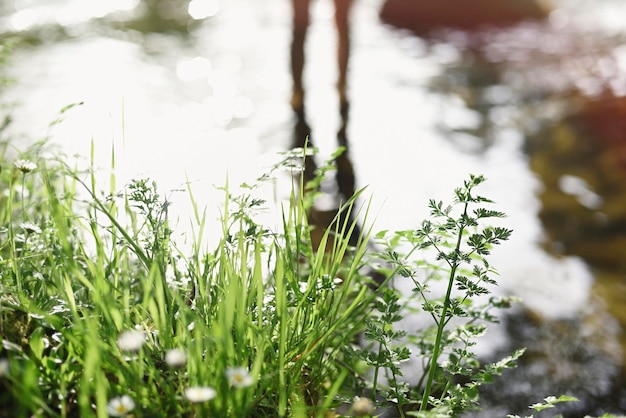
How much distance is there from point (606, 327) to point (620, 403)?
368 mm

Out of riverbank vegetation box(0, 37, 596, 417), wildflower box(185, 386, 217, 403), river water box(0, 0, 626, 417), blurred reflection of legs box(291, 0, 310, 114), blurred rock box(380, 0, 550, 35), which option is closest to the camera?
wildflower box(185, 386, 217, 403)

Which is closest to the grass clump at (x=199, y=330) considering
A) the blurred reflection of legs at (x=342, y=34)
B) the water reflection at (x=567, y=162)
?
the water reflection at (x=567, y=162)

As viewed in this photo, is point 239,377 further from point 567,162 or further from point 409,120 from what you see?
point 409,120

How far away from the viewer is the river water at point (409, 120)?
248cm

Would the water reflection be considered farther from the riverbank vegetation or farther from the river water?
the riverbank vegetation

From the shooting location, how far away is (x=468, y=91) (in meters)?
4.07

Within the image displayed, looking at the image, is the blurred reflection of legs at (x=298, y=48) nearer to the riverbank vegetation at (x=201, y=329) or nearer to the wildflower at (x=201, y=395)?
the riverbank vegetation at (x=201, y=329)

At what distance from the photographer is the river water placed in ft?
8.14

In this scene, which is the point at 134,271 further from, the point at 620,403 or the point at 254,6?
the point at 254,6

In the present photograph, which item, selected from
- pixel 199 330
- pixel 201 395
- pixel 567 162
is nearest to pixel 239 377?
pixel 201 395

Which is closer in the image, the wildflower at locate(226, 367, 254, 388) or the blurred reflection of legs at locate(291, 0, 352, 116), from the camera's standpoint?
the wildflower at locate(226, 367, 254, 388)

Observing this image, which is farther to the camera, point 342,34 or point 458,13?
point 458,13

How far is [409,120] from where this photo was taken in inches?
149

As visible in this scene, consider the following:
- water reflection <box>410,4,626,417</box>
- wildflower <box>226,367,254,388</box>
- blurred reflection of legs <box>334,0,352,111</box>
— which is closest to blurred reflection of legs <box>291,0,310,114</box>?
blurred reflection of legs <box>334,0,352,111</box>
